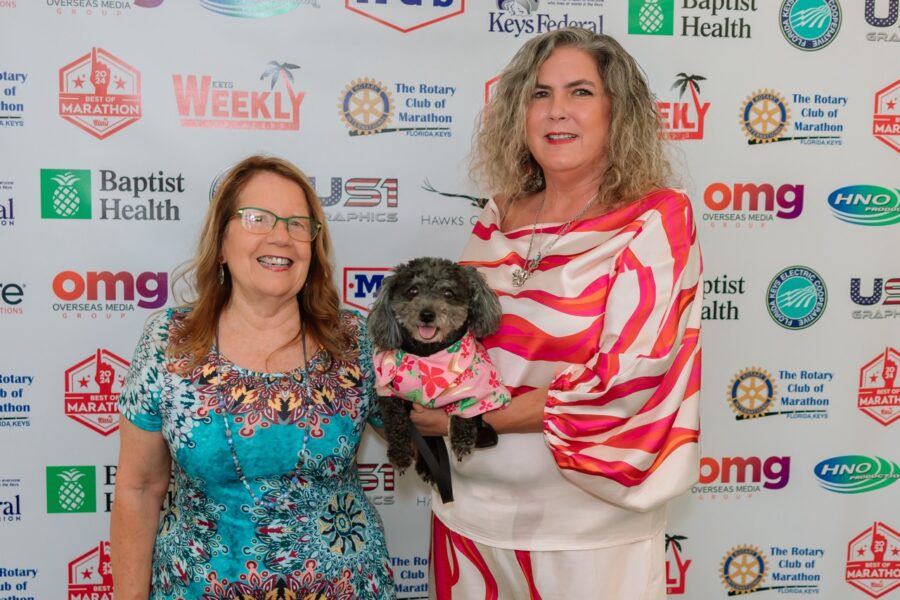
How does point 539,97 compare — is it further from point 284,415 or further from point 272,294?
point 284,415

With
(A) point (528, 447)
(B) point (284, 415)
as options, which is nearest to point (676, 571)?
(A) point (528, 447)

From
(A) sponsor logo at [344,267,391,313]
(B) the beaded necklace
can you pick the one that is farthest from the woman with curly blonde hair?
(A) sponsor logo at [344,267,391,313]

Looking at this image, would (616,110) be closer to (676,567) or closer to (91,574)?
(676,567)

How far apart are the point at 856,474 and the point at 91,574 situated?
274 centimetres

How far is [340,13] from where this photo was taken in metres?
2.32

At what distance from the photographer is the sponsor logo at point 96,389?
7.68ft

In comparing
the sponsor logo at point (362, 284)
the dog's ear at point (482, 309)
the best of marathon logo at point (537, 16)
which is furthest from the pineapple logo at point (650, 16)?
the dog's ear at point (482, 309)

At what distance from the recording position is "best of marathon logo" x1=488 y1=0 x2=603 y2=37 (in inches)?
93.3

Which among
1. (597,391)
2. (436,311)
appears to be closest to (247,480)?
(436,311)

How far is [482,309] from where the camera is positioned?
160cm

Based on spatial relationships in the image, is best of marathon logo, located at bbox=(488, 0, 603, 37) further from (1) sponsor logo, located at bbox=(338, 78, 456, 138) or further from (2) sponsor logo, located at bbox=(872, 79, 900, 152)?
(2) sponsor logo, located at bbox=(872, 79, 900, 152)

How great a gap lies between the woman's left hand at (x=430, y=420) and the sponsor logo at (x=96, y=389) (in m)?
1.19

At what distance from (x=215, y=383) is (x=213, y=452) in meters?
0.15

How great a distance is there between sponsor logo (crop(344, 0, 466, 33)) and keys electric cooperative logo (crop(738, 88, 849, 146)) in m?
1.07
